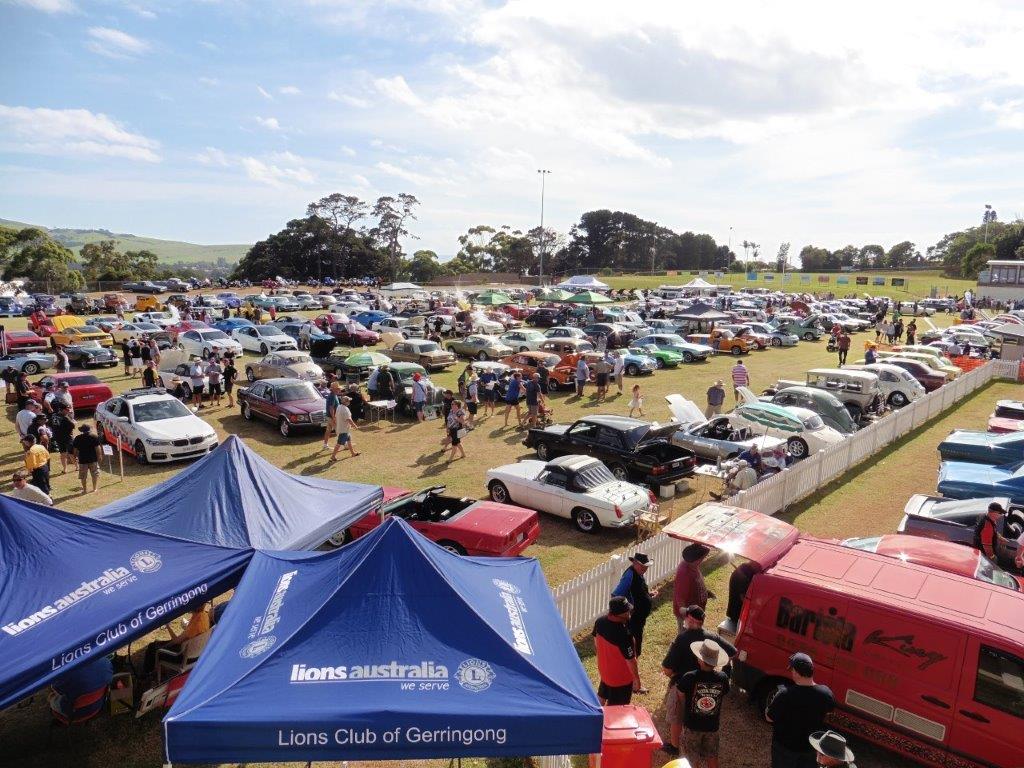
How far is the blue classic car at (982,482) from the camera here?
11172mm

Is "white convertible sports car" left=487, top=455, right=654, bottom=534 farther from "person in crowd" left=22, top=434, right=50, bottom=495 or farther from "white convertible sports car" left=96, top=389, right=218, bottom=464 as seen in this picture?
"person in crowd" left=22, top=434, right=50, bottom=495

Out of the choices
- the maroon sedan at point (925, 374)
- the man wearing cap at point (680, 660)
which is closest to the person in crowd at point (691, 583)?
the man wearing cap at point (680, 660)

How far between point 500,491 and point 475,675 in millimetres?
7985

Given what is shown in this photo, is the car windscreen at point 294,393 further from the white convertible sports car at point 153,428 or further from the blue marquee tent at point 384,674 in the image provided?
the blue marquee tent at point 384,674

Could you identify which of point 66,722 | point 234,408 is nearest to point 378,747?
point 66,722

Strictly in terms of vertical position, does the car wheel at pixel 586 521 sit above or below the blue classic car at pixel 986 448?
below

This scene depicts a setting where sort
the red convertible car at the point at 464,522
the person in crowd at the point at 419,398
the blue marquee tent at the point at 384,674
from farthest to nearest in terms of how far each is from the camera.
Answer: the person in crowd at the point at 419,398
the red convertible car at the point at 464,522
the blue marquee tent at the point at 384,674

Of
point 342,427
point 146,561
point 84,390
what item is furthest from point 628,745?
point 84,390

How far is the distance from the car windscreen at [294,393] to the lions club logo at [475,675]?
1472cm

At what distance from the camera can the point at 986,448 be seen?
43.5ft

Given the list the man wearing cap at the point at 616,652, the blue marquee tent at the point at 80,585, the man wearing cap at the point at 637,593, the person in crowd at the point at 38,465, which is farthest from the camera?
the person in crowd at the point at 38,465

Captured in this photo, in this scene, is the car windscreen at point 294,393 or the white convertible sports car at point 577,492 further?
the car windscreen at point 294,393

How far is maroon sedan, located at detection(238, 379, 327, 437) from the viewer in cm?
1753

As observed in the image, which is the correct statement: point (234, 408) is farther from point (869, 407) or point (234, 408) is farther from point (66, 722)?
point (869, 407)
